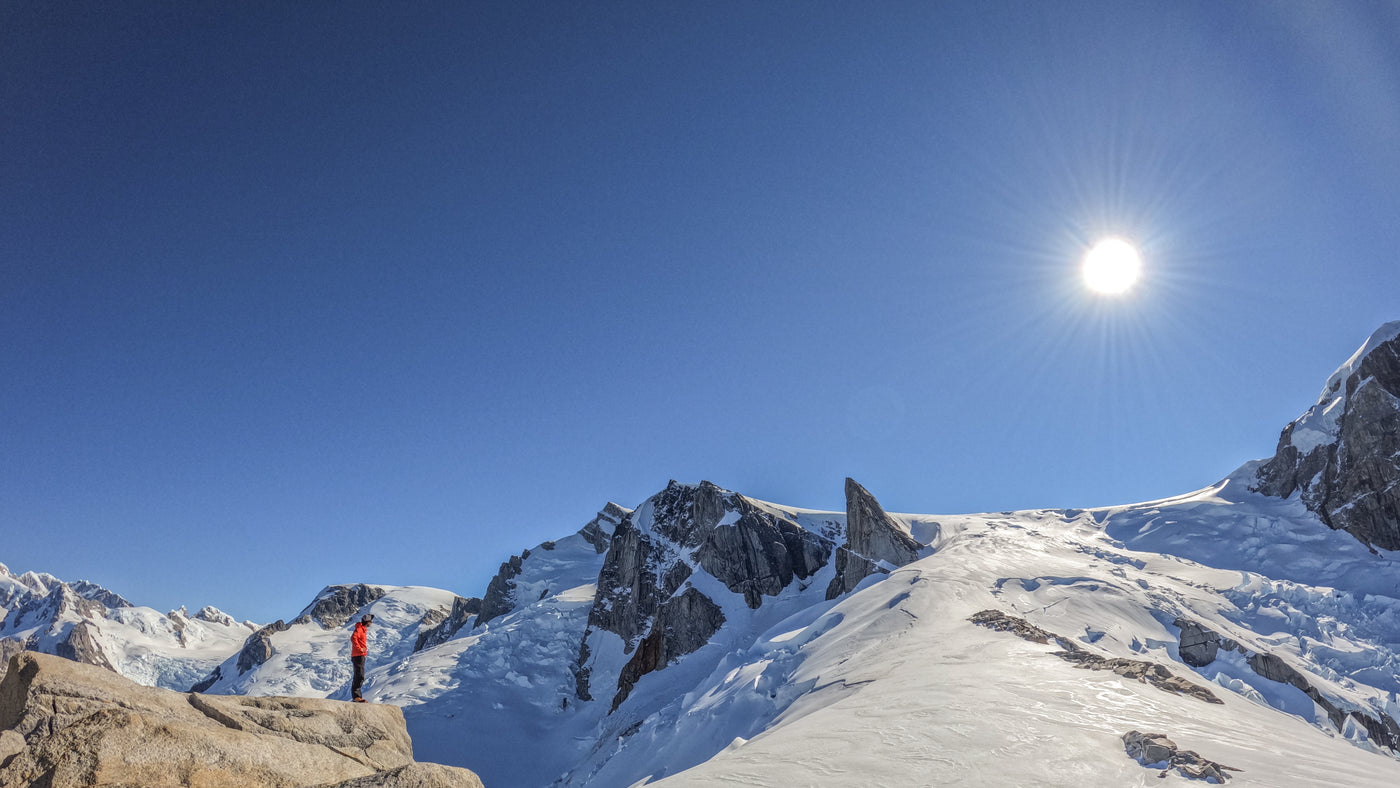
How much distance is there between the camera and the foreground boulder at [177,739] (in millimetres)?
5727

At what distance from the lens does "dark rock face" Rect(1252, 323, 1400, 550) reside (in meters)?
65.8

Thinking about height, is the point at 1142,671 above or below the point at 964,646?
below

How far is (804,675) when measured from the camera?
3048cm

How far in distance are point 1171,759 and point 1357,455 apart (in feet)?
299

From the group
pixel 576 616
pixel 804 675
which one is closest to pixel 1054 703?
pixel 804 675

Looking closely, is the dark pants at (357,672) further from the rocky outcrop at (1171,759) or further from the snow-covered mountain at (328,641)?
the snow-covered mountain at (328,641)

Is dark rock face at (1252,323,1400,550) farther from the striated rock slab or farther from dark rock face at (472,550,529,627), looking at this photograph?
dark rock face at (472,550,529,627)

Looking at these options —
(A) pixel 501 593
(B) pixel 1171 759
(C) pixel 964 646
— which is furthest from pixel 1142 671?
(A) pixel 501 593

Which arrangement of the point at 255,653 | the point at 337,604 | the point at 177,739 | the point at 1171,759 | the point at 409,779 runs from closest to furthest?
the point at 409,779
the point at 177,739
the point at 1171,759
the point at 255,653
the point at 337,604

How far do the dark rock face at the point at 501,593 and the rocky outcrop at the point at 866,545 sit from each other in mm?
89413

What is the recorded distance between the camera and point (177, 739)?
6.56m

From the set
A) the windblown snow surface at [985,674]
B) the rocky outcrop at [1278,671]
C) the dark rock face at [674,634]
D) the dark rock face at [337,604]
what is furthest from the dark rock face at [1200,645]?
the dark rock face at [337,604]

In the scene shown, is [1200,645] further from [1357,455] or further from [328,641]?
[328,641]

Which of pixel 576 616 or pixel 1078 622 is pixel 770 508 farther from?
pixel 1078 622
